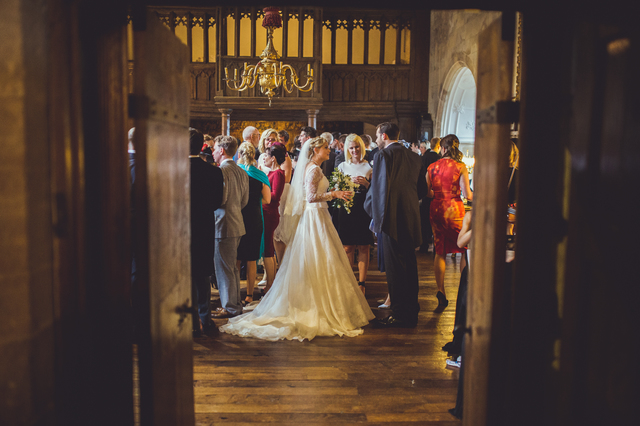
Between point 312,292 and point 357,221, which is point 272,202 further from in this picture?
point 312,292

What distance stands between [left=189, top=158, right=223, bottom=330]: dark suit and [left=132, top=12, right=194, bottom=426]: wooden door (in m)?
1.73

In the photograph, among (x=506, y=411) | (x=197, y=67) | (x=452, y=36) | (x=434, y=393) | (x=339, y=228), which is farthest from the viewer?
(x=197, y=67)

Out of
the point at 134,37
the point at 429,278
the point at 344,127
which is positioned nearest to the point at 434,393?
the point at 134,37

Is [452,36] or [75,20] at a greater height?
[452,36]

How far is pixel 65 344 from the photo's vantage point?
1.67m

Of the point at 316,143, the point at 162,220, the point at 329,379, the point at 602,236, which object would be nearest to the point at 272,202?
the point at 316,143

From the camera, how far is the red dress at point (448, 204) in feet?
15.8

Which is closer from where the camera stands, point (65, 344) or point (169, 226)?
point (65, 344)

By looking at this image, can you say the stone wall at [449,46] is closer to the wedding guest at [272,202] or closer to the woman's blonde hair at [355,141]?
the woman's blonde hair at [355,141]

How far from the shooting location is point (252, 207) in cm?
470

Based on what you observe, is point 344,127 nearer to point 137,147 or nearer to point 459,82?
point 459,82

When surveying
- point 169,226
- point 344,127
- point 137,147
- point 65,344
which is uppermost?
point 344,127

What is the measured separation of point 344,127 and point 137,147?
12657 mm

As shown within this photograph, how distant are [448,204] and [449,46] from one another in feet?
23.6
